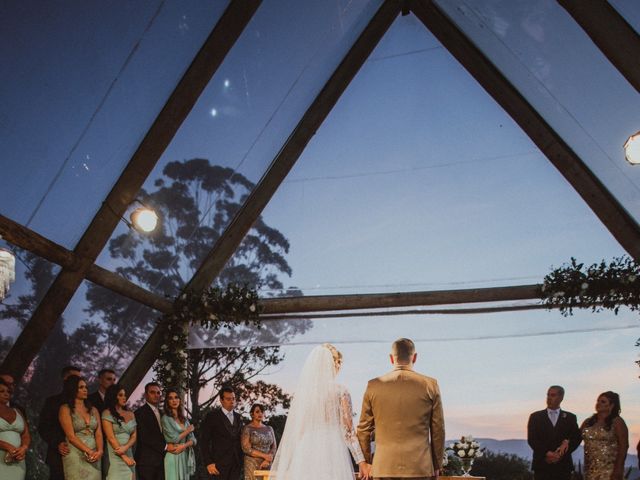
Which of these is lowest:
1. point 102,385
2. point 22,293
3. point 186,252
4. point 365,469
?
point 365,469

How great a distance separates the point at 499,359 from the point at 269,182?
3666 millimetres

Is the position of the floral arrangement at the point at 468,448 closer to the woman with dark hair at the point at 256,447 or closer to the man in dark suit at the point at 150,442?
the woman with dark hair at the point at 256,447

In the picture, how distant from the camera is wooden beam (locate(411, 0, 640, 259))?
6.30 meters

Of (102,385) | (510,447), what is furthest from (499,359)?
(102,385)

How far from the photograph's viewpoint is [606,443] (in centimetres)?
550

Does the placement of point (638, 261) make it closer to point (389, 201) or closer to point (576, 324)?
point (576, 324)

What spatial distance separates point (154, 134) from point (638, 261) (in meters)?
4.48

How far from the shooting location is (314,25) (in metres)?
6.07

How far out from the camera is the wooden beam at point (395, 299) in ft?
22.4

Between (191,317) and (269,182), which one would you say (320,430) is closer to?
(191,317)

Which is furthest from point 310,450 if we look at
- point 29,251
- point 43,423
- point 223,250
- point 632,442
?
point 632,442

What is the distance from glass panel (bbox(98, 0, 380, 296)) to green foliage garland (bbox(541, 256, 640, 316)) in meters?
3.05

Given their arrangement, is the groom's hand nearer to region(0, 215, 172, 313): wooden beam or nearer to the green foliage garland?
region(0, 215, 172, 313): wooden beam

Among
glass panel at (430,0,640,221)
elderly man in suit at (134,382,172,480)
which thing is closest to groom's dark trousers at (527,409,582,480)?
glass panel at (430,0,640,221)
